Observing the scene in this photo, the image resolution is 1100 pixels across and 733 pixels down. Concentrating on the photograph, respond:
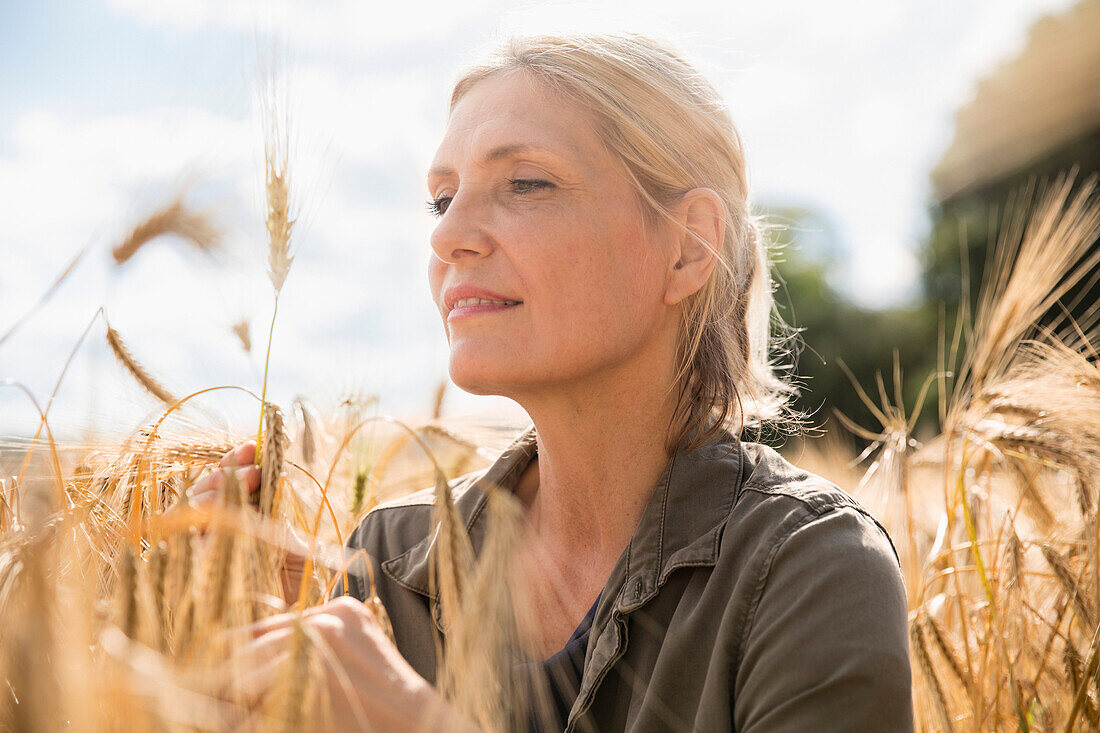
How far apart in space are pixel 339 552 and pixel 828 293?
44.1ft

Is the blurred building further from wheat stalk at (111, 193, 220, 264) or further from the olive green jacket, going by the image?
wheat stalk at (111, 193, 220, 264)

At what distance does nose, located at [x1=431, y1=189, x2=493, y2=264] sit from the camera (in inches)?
61.3

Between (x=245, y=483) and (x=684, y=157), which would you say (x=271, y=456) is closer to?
(x=245, y=483)

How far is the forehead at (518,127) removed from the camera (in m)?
1.61

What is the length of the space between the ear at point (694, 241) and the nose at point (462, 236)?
0.42 metres

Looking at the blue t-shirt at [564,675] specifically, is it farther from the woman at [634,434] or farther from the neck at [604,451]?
the neck at [604,451]

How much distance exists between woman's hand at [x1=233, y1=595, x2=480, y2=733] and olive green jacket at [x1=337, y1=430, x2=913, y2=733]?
0.58m

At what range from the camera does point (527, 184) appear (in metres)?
1.62

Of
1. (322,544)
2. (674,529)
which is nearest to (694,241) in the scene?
(674,529)

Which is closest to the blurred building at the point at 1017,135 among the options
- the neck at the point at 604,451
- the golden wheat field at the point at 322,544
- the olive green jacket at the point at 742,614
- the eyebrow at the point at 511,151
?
the golden wheat field at the point at 322,544

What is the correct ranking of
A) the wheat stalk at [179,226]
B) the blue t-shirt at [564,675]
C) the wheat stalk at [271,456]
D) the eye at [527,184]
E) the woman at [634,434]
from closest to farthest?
the wheat stalk at [271,456], the woman at [634,434], the wheat stalk at [179,226], the blue t-shirt at [564,675], the eye at [527,184]

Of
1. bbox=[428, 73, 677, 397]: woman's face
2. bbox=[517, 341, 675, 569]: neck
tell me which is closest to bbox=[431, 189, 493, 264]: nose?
bbox=[428, 73, 677, 397]: woman's face

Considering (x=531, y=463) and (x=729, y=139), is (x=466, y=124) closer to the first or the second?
(x=729, y=139)

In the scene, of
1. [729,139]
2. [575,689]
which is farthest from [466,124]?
[575,689]
